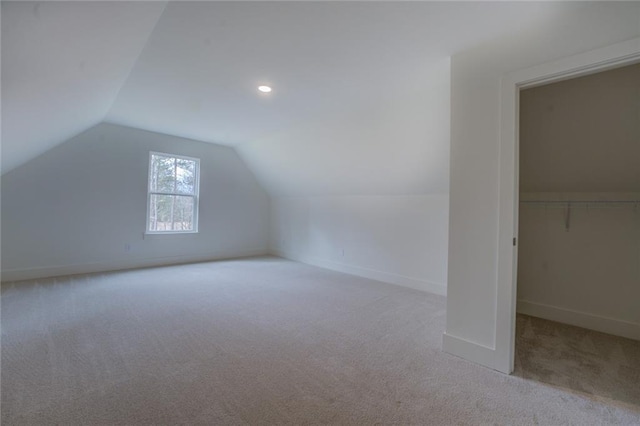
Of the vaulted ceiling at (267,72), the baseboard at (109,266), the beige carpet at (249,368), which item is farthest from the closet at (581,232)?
the baseboard at (109,266)

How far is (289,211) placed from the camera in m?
6.39

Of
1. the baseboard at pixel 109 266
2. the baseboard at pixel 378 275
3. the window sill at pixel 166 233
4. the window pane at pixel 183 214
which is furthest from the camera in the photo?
the window pane at pixel 183 214

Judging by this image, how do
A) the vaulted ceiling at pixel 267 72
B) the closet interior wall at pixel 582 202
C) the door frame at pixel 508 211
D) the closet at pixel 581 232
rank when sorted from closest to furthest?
the vaulted ceiling at pixel 267 72, the door frame at pixel 508 211, the closet at pixel 581 232, the closet interior wall at pixel 582 202

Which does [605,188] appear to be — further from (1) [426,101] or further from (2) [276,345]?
(2) [276,345]

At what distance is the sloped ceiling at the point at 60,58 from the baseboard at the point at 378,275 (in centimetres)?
408

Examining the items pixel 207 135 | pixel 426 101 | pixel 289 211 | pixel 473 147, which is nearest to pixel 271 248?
A: pixel 289 211

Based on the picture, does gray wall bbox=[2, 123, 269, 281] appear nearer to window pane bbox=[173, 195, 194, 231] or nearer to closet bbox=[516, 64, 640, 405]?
window pane bbox=[173, 195, 194, 231]

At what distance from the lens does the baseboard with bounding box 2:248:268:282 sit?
13.1ft

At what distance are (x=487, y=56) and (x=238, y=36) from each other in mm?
1885

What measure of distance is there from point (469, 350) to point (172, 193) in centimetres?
539

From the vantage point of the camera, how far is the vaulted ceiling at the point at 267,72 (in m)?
1.73

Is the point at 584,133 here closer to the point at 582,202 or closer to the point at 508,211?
the point at 582,202

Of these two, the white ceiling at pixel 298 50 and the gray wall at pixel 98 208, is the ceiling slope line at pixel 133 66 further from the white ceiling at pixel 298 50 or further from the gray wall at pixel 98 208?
the gray wall at pixel 98 208

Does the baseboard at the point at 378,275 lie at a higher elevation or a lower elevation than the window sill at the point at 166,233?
lower
